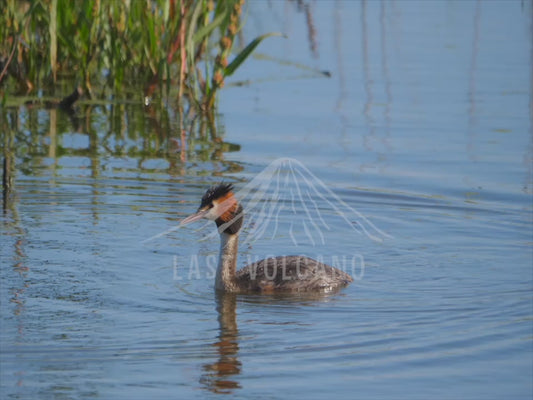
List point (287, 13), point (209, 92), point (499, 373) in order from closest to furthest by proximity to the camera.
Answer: point (499, 373) < point (209, 92) < point (287, 13)

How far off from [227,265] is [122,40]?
595 centimetres

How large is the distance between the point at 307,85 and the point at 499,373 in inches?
397

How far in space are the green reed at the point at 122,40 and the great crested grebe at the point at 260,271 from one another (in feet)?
15.5

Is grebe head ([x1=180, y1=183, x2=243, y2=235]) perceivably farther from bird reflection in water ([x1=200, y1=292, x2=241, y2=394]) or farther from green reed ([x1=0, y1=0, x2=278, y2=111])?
green reed ([x1=0, y1=0, x2=278, y2=111])

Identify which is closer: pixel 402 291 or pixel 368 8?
pixel 402 291

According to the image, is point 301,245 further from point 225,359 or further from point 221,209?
point 225,359

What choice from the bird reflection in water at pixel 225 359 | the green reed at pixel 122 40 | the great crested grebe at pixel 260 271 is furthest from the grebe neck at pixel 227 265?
the green reed at pixel 122 40

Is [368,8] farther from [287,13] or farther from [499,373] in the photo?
[499,373]

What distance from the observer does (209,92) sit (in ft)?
44.8

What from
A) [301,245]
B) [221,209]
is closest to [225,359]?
[221,209]

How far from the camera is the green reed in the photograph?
13.1m

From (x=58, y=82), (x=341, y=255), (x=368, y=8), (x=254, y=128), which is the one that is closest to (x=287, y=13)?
(x=368, y=8)

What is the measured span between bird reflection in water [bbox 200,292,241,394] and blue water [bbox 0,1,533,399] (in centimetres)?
2

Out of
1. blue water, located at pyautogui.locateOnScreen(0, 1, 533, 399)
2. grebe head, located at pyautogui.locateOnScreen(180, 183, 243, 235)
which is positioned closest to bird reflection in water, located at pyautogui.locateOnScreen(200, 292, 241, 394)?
blue water, located at pyautogui.locateOnScreen(0, 1, 533, 399)
